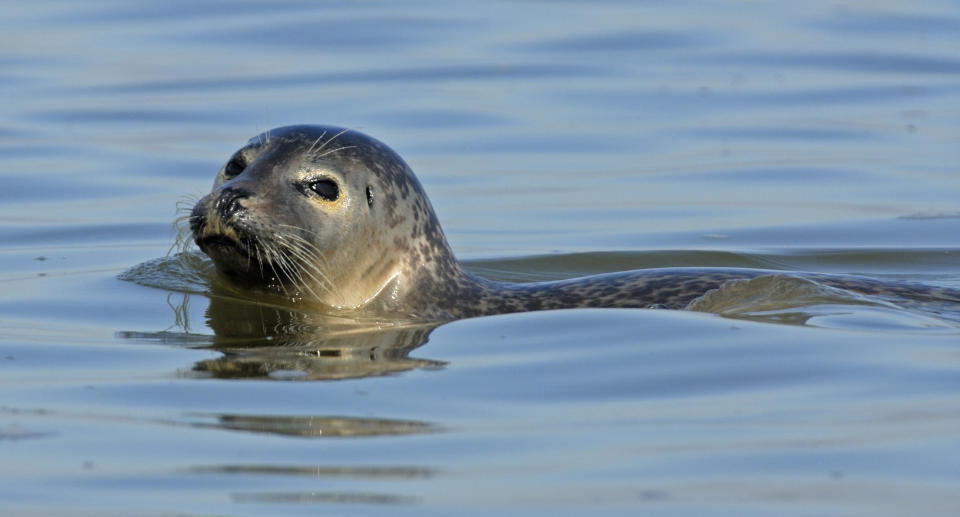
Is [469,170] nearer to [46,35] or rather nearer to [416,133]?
[416,133]

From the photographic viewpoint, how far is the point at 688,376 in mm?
5520

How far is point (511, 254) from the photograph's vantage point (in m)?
9.63

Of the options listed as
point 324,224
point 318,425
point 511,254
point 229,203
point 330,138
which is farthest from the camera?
point 511,254

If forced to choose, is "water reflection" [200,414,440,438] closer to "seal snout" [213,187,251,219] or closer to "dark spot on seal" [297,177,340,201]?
"seal snout" [213,187,251,219]

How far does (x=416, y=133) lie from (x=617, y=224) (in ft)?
9.34

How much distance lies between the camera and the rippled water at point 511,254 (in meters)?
4.43

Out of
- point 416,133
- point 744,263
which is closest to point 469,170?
point 416,133

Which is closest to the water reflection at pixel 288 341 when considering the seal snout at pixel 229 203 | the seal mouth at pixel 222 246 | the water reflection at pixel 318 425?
the seal mouth at pixel 222 246

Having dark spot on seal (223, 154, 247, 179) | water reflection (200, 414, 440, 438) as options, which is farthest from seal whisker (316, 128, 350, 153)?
water reflection (200, 414, 440, 438)

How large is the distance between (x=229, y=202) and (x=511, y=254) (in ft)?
10.3

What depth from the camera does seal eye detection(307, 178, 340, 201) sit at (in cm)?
708

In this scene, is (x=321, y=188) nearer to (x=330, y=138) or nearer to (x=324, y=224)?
(x=324, y=224)

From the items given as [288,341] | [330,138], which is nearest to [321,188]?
[330,138]

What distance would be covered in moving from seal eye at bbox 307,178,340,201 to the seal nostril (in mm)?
376
